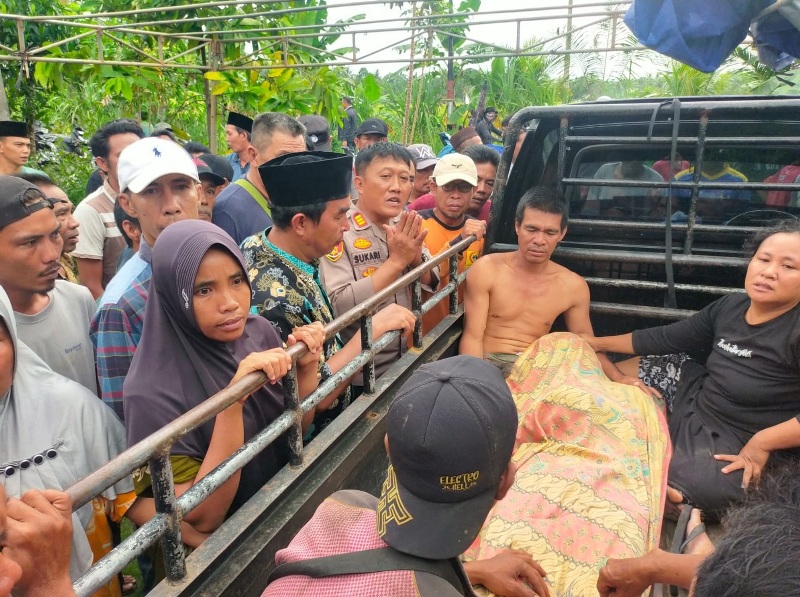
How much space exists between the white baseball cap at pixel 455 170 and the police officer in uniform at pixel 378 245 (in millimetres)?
393

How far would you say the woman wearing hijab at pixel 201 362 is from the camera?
58.1 inches

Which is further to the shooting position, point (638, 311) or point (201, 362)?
point (638, 311)

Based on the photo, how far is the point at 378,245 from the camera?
2881 mm

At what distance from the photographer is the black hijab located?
4.87ft

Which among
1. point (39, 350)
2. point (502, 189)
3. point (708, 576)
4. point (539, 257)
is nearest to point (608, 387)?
point (539, 257)

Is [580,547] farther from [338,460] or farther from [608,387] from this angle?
[608,387]

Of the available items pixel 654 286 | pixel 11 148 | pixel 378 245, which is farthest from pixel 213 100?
pixel 654 286

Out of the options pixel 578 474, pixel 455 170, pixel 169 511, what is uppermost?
pixel 455 170

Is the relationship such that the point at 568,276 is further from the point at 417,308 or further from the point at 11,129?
the point at 11,129

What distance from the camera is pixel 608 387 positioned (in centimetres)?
259

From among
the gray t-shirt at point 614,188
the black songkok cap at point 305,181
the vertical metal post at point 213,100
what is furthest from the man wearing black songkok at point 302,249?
the vertical metal post at point 213,100

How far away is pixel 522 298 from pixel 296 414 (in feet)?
5.92

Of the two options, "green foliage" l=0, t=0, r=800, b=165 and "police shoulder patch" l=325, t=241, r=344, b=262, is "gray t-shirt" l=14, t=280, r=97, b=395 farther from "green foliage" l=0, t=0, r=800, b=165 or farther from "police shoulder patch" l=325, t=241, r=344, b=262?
"green foliage" l=0, t=0, r=800, b=165

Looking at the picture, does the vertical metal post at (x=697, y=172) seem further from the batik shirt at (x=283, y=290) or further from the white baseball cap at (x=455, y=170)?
the batik shirt at (x=283, y=290)
